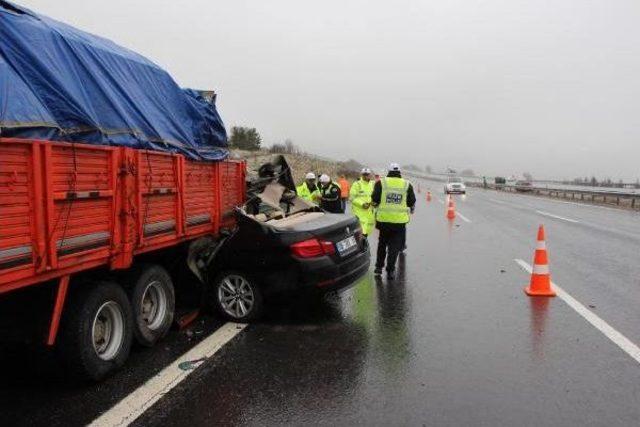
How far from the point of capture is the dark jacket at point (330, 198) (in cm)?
1230

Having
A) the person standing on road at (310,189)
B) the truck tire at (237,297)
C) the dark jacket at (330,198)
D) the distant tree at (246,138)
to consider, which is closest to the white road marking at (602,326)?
the truck tire at (237,297)

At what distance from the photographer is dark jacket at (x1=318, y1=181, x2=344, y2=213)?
484 inches

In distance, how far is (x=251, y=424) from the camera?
3.84m

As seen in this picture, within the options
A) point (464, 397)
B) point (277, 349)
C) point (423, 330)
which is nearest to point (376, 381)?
point (464, 397)

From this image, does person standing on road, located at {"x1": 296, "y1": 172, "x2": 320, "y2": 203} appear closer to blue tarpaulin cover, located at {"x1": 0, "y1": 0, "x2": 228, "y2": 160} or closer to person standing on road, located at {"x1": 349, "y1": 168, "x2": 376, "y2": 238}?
person standing on road, located at {"x1": 349, "y1": 168, "x2": 376, "y2": 238}

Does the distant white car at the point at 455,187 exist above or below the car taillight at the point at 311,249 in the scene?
below

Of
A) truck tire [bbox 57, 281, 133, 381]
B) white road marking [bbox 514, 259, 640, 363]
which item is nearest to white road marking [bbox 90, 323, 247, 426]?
truck tire [bbox 57, 281, 133, 381]

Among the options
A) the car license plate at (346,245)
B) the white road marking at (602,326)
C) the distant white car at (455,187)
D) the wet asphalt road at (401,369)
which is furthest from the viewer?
the distant white car at (455,187)

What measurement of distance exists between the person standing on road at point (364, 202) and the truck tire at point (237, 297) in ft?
16.6

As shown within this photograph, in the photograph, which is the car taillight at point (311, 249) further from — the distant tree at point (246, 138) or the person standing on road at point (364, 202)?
the distant tree at point (246, 138)

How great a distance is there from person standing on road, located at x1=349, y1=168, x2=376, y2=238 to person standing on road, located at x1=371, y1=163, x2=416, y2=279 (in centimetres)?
165

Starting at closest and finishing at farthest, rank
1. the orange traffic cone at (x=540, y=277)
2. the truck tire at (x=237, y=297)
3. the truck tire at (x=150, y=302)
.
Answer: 1. the truck tire at (x=150, y=302)
2. the truck tire at (x=237, y=297)
3. the orange traffic cone at (x=540, y=277)

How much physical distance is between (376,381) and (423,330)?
159 centimetres

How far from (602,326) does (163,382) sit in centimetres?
460
